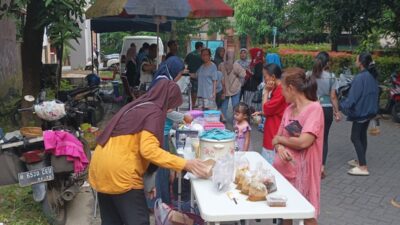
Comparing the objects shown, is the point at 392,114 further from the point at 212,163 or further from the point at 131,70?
the point at 212,163

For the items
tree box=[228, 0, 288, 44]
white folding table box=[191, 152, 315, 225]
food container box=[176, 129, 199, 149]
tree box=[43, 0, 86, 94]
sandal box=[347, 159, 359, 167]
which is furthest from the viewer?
tree box=[228, 0, 288, 44]

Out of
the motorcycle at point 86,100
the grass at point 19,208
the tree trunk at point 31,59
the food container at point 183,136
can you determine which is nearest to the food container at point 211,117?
the food container at point 183,136

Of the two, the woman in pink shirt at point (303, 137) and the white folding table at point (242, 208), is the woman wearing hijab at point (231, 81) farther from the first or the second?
the white folding table at point (242, 208)

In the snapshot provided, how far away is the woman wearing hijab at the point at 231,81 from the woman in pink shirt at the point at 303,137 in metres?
5.47

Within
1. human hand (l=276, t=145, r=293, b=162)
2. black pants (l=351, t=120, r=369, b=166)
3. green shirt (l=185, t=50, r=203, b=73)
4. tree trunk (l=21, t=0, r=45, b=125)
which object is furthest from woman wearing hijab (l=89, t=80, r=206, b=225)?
green shirt (l=185, t=50, r=203, b=73)

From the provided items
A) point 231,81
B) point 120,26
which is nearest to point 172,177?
point 231,81

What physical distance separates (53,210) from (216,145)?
7.11 ft

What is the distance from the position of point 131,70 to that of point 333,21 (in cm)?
517

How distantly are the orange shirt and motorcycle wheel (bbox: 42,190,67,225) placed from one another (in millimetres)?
1737

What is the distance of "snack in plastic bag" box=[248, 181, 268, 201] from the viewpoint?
3021 mm

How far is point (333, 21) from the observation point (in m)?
10.9

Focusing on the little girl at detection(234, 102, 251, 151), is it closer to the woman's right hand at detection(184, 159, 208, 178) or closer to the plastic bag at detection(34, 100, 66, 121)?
the woman's right hand at detection(184, 159, 208, 178)

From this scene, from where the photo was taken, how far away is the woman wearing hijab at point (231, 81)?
9219 millimetres

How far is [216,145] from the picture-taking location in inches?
139
